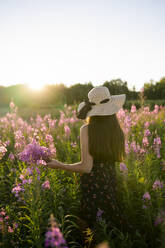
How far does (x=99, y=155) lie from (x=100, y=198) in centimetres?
57

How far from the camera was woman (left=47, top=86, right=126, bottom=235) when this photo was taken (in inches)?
95.9

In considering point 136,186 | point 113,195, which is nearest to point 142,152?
point 136,186

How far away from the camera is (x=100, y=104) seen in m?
2.44

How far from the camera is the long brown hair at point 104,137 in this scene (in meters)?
2.45

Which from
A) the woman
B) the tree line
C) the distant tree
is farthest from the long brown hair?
the distant tree

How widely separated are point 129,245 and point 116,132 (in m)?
1.37

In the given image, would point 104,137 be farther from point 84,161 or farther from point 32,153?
point 32,153

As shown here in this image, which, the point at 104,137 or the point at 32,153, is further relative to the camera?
the point at 104,137

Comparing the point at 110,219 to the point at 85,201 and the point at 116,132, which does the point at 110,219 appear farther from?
the point at 116,132

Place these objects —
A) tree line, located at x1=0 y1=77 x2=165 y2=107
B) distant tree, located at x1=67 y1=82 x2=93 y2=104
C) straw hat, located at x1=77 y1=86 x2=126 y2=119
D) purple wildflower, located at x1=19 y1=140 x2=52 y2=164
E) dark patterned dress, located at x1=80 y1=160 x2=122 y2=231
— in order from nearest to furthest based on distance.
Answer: purple wildflower, located at x1=19 y1=140 x2=52 y2=164 → straw hat, located at x1=77 y1=86 x2=126 y2=119 → dark patterned dress, located at x1=80 y1=160 x2=122 y2=231 → distant tree, located at x1=67 y1=82 x2=93 y2=104 → tree line, located at x1=0 y1=77 x2=165 y2=107

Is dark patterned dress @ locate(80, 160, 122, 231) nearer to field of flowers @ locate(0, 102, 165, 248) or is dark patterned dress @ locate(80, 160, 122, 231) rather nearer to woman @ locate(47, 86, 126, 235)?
woman @ locate(47, 86, 126, 235)

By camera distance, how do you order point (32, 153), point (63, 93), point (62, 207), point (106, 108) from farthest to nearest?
1. point (63, 93)
2. point (62, 207)
3. point (106, 108)
4. point (32, 153)

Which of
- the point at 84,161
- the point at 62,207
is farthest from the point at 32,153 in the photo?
the point at 62,207

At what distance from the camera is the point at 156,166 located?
381cm
